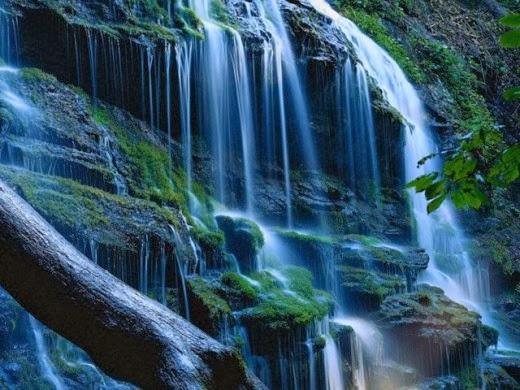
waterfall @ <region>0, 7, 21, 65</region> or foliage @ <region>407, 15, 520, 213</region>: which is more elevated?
waterfall @ <region>0, 7, 21, 65</region>

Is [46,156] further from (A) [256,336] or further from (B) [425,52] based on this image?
(B) [425,52]

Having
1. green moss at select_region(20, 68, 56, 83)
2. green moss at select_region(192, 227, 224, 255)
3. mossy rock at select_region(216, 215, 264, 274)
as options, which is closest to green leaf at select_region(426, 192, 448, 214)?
green moss at select_region(192, 227, 224, 255)

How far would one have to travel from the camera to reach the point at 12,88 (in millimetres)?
8320

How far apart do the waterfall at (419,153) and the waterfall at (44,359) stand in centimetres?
835

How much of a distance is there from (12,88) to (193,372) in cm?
727

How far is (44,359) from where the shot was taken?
18.9 feet

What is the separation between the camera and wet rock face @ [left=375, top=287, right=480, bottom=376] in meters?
9.03

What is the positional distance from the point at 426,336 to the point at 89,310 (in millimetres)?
7818

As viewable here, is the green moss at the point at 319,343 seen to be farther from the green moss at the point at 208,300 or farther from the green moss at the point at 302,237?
the green moss at the point at 302,237

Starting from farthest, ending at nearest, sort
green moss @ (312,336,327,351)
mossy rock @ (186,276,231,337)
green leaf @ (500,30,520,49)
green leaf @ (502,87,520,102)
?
green moss @ (312,336,327,351)
mossy rock @ (186,276,231,337)
green leaf @ (502,87,520,102)
green leaf @ (500,30,520,49)

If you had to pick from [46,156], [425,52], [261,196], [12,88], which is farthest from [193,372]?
[425,52]

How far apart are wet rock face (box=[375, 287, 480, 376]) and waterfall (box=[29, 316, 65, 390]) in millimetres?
4859

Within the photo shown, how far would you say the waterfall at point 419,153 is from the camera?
13.4 meters

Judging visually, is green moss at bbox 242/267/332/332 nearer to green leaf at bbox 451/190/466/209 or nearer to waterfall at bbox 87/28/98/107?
waterfall at bbox 87/28/98/107
